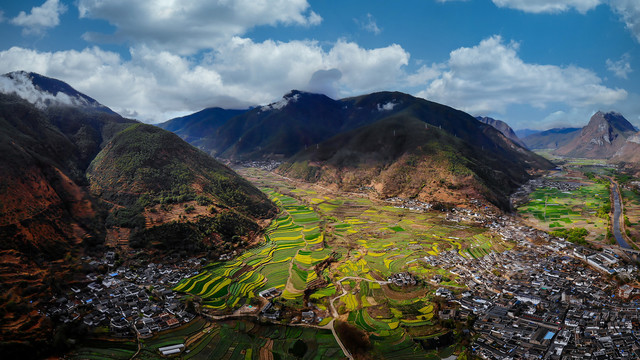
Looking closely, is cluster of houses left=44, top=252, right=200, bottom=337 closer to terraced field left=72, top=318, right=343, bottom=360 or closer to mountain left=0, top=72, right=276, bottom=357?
terraced field left=72, top=318, right=343, bottom=360

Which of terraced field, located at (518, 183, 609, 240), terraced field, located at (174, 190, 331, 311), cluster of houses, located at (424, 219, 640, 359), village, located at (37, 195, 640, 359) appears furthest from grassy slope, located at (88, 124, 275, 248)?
terraced field, located at (518, 183, 609, 240)

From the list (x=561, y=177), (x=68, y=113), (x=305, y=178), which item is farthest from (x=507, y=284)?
(x=561, y=177)

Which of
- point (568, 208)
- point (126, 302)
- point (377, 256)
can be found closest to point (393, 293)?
point (377, 256)

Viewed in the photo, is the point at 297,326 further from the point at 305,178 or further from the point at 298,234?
the point at 305,178

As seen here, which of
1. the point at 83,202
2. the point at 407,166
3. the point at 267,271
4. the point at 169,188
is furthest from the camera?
the point at 407,166

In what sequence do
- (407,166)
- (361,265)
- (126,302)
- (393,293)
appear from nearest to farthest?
(126,302), (393,293), (361,265), (407,166)

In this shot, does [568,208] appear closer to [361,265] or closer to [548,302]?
[548,302]
